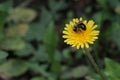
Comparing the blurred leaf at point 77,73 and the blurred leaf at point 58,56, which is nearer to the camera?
the blurred leaf at point 77,73

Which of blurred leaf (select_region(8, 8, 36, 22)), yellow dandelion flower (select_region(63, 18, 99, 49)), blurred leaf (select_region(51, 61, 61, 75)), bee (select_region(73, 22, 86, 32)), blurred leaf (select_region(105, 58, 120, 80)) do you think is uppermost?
blurred leaf (select_region(8, 8, 36, 22))

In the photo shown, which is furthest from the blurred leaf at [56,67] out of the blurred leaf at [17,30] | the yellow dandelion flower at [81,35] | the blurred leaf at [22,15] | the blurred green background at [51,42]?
the yellow dandelion flower at [81,35]

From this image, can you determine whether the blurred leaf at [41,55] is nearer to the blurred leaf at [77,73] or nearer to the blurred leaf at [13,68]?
the blurred leaf at [13,68]

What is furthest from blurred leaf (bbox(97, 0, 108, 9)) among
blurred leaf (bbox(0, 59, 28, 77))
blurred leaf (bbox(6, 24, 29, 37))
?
blurred leaf (bbox(0, 59, 28, 77))

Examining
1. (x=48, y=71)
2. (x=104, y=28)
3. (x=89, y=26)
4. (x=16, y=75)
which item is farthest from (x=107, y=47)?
(x=89, y=26)

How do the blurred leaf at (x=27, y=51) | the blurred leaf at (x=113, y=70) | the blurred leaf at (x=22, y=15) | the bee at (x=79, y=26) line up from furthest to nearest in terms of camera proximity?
1. the blurred leaf at (x=22, y=15)
2. the blurred leaf at (x=27, y=51)
3. the blurred leaf at (x=113, y=70)
4. the bee at (x=79, y=26)

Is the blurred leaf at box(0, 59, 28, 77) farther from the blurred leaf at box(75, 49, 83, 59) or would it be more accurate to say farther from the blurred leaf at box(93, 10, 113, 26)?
the blurred leaf at box(93, 10, 113, 26)

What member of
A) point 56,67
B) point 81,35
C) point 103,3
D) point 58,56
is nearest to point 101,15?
point 103,3

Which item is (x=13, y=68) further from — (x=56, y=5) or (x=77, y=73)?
(x=56, y=5)

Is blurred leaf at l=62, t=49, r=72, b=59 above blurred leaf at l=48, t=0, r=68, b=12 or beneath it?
beneath
